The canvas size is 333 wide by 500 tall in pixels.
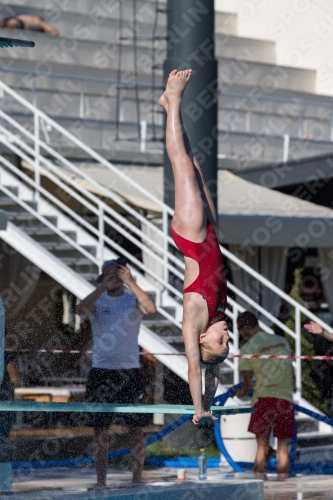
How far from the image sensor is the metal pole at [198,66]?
1000 centimetres

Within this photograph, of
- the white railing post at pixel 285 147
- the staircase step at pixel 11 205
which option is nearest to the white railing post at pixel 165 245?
the staircase step at pixel 11 205

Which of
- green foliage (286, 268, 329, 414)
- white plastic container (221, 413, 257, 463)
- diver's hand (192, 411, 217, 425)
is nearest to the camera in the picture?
diver's hand (192, 411, 217, 425)

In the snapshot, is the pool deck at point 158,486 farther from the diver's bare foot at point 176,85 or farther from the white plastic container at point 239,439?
the diver's bare foot at point 176,85

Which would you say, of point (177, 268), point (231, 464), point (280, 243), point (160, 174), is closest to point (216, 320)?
point (231, 464)

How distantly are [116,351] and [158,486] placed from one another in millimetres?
1347

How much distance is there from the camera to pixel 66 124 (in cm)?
1557

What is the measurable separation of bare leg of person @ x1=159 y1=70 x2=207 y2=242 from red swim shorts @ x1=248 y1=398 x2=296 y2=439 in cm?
323

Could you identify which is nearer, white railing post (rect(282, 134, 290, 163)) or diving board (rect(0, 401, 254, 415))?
diving board (rect(0, 401, 254, 415))

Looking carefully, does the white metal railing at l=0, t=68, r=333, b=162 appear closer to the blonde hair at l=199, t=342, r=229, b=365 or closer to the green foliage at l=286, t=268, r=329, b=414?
the green foliage at l=286, t=268, r=329, b=414

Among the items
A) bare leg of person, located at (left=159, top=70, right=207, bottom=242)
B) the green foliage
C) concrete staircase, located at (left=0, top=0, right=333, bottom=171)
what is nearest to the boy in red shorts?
bare leg of person, located at (left=159, top=70, right=207, bottom=242)

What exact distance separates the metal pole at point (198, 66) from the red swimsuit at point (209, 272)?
4138 mm

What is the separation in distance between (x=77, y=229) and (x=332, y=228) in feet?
12.9

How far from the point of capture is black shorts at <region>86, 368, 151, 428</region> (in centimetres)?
737

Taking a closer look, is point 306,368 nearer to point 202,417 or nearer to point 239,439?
point 239,439
